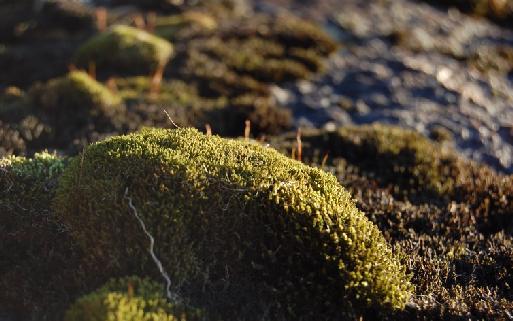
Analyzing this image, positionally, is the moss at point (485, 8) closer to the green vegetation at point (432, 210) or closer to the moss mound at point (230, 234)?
the green vegetation at point (432, 210)

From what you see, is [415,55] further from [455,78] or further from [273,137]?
[273,137]

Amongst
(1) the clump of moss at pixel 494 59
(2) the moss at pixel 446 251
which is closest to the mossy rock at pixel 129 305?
(2) the moss at pixel 446 251

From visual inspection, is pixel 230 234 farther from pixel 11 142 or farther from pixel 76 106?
pixel 76 106

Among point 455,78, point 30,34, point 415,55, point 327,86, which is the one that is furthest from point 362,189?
point 30,34

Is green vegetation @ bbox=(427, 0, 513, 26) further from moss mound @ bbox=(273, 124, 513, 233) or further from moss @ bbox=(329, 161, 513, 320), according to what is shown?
moss @ bbox=(329, 161, 513, 320)

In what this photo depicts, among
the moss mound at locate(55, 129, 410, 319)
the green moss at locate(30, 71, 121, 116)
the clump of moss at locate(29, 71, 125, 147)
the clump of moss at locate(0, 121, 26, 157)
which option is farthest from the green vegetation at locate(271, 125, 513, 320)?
the clump of moss at locate(0, 121, 26, 157)

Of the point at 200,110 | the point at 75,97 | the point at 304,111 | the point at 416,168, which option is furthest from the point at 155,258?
the point at 304,111

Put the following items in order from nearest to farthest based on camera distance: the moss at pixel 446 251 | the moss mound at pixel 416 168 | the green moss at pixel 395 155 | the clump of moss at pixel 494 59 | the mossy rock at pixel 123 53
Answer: the moss at pixel 446 251 → the moss mound at pixel 416 168 → the green moss at pixel 395 155 → the mossy rock at pixel 123 53 → the clump of moss at pixel 494 59
